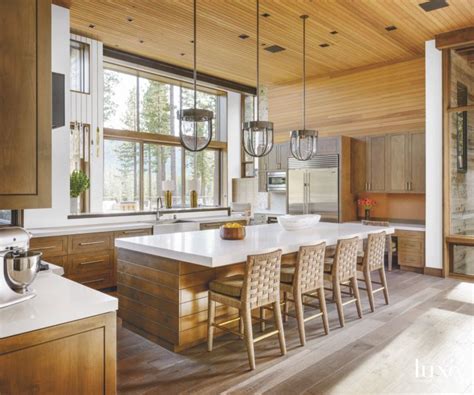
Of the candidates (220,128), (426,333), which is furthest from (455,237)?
(220,128)

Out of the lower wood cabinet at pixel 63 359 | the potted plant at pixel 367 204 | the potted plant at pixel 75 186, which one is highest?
the potted plant at pixel 75 186

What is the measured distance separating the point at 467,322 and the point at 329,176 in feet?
12.3

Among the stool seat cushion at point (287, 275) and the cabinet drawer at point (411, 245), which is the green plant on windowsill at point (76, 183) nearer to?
the stool seat cushion at point (287, 275)

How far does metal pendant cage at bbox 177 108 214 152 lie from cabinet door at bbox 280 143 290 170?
15.0 feet

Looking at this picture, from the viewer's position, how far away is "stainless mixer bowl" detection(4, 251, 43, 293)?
5.51 feet

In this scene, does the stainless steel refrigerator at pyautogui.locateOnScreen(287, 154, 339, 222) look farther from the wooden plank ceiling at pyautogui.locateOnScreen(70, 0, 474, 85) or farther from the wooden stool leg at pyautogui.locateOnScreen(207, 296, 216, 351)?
the wooden stool leg at pyautogui.locateOnScreen(207, 296, 216, 351)

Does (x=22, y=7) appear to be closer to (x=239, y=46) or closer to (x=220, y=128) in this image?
(x=239, y=46)

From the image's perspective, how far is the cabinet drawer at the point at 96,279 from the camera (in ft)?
15.7

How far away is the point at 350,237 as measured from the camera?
402 cm

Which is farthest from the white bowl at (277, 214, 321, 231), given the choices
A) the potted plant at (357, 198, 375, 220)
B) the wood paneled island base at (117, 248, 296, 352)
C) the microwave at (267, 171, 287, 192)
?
the microwave at (267, 171, 287, 192)

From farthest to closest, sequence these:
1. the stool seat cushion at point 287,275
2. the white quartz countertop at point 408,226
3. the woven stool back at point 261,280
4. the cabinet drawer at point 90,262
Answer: the white quartz countertop at point 408,226
the cabinet drawer at point 90,262
the stool seat cushion at point 287,275
the woven stool back at point 261,280

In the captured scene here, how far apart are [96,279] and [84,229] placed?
654 millimetres

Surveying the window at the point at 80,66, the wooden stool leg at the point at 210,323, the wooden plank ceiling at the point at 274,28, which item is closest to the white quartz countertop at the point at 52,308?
the wooden stool leg at the point at 210,323

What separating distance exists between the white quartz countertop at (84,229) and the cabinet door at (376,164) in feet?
13.3
